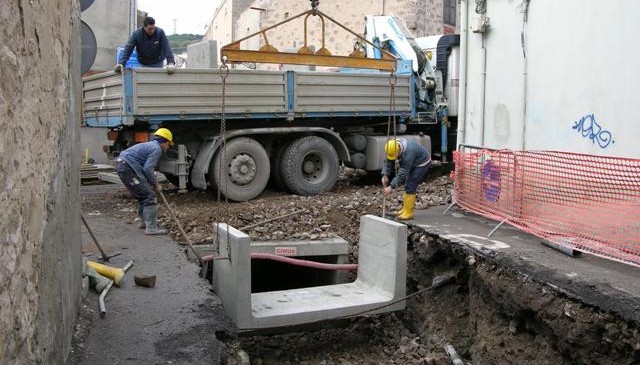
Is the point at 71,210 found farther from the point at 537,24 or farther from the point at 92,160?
the point at 92,160

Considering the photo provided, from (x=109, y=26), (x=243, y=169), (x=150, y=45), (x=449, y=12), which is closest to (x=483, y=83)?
(x=243, y=169)

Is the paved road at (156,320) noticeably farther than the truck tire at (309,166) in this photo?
No

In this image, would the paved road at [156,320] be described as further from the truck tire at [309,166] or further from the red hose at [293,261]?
the truck tire at [309,166]

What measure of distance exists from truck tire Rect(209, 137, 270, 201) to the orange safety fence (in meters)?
3.60

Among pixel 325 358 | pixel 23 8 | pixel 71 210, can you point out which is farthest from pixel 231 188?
pixel 23 8

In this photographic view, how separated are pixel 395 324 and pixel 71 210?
3.89 m

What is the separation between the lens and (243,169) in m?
9.39

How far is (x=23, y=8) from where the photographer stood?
2.37m

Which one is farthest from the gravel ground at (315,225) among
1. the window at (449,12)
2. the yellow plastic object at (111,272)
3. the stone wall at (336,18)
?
the window at (449,12)

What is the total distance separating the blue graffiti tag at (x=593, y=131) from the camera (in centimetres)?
601

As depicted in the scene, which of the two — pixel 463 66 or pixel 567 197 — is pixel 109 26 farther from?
pixel 567 197

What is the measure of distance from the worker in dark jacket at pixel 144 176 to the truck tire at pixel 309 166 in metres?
2.73

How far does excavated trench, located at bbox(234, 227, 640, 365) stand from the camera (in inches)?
162

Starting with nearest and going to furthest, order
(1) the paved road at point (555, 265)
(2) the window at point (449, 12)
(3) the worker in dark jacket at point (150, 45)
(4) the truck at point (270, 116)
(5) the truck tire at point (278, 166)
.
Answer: (1) the paved road at point (555, 265)
(4) the truck at point (270, 116)
(3) the worker in dark jacket at point (150, 45)
(5) the truck tire at point (278, 166)
(2) the window at point (449, 12)
